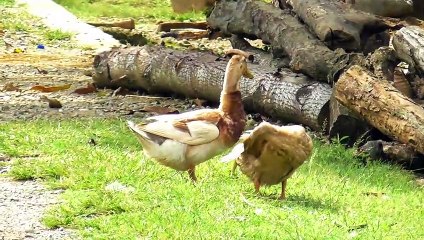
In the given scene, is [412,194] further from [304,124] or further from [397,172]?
[304,124]

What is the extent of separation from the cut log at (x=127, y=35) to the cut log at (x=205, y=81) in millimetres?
3795

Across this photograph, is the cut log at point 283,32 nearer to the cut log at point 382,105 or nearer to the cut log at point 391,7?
the cut log at point 382,105

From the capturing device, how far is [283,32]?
34.6 ft

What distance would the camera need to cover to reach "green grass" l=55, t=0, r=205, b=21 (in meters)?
19.0

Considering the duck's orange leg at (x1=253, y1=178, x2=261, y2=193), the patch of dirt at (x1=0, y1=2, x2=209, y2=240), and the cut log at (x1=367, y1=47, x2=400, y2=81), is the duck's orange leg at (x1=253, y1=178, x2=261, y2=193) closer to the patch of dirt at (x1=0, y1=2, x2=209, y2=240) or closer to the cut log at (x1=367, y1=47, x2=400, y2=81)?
the patch of dirt at (x1=0, y1=2, x2=209, y2=240)

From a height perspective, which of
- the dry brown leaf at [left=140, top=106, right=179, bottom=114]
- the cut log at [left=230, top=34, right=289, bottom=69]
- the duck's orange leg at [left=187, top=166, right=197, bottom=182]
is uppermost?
the duck's orange leg at [left=187, top=166, right=197, bottom=182]

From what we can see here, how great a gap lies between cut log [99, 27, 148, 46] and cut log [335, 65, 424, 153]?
736cm

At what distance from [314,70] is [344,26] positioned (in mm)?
720

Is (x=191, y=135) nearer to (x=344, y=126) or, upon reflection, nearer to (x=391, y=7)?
(x=344, y=126)

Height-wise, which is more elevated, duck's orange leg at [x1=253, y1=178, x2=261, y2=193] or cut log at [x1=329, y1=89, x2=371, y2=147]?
duck's orange leg at [x1=253, y1=178, x2=261, y2=193]

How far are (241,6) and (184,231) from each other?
22.4 ft

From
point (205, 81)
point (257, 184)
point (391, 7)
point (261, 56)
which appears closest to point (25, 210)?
point (257, 184)

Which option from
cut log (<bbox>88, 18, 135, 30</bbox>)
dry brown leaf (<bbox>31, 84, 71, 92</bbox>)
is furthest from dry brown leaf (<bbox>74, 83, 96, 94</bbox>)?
cut log (<bbox>88, 18, 135, 30</bbox>)

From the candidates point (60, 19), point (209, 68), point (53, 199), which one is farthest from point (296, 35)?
point (60, 19)
